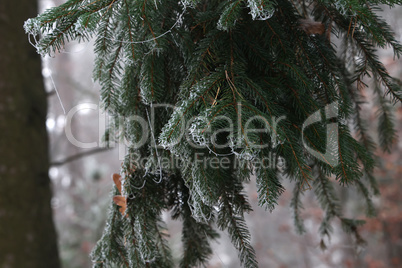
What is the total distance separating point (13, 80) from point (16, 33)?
271 mm

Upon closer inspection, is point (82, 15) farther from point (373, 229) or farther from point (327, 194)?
point (373, 229)

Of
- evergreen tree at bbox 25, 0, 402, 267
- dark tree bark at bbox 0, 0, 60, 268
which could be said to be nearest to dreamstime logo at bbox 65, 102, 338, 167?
evergreen tree at bbox 25, 0, 402, 267

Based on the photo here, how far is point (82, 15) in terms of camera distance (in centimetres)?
75

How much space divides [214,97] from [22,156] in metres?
1.29

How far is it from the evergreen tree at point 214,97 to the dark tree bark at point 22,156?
29.4 inches

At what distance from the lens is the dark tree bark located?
1511 mm

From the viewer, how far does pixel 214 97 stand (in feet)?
2.76

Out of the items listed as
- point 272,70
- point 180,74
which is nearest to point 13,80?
point 180,74

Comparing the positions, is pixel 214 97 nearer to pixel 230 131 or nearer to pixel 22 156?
pixel 230 131

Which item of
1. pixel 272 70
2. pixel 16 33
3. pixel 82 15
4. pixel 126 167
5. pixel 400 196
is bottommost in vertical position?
pixel 400 196

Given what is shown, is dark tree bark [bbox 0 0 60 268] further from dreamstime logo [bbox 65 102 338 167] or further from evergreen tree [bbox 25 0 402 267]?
dreamstime logo [bbox 65 102 338 167]

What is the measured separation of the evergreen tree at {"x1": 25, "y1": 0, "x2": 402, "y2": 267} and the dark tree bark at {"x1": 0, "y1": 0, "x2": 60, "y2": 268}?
75cm

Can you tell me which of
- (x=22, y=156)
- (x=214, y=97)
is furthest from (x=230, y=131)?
(x=22, y=156)

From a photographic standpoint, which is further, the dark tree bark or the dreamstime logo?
→ the dark tree bark
